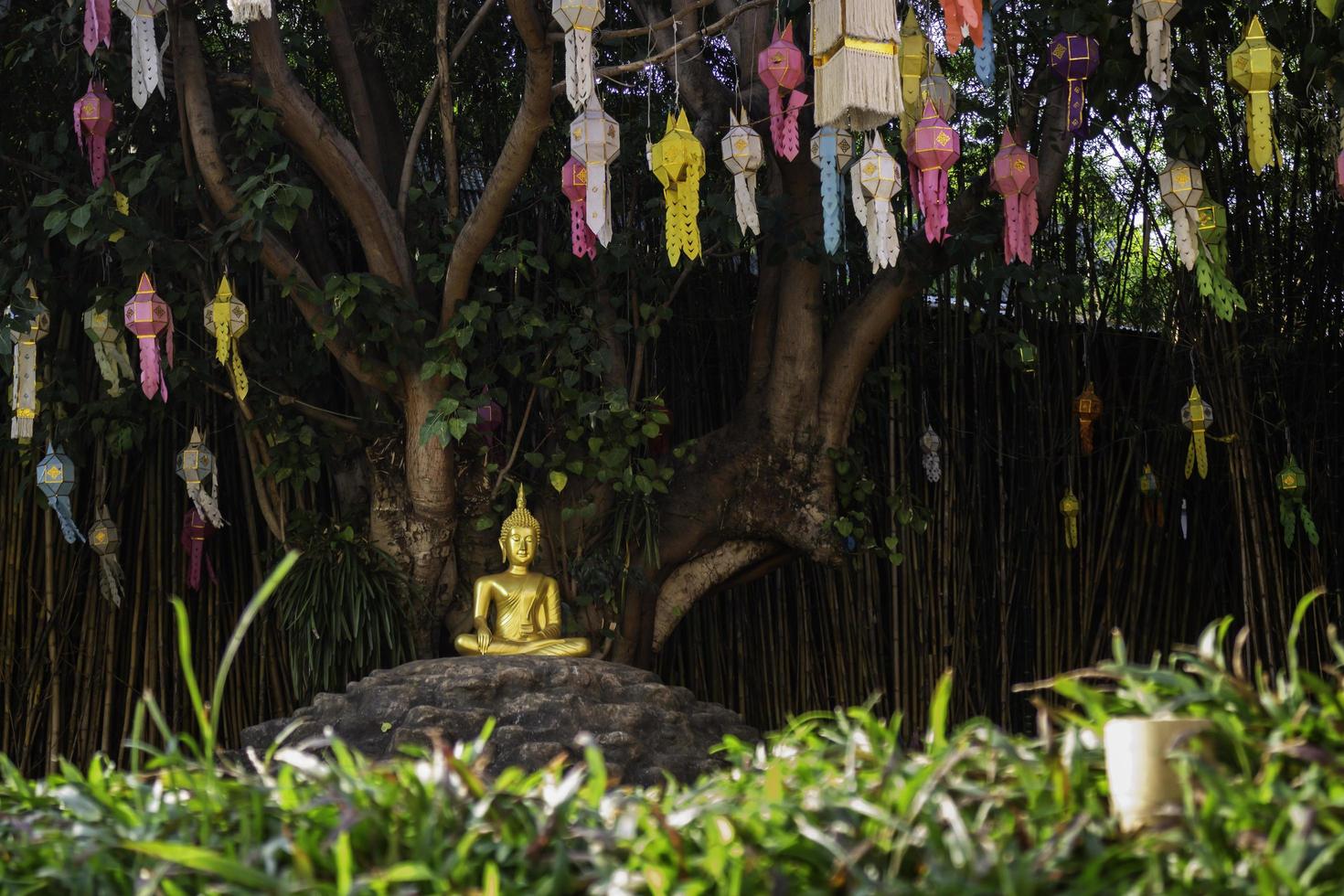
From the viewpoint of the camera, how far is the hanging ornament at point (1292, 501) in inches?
173

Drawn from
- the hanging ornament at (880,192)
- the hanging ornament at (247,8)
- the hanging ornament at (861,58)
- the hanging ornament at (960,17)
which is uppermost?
the hanging ornament at (247,8)

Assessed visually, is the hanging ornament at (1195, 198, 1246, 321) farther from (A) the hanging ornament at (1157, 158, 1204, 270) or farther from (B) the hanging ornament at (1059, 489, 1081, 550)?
(B) the hanging ornament at (1059, 489, 1081, 550)

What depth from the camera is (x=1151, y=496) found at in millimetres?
4684

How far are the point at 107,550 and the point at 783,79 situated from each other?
2.22 m

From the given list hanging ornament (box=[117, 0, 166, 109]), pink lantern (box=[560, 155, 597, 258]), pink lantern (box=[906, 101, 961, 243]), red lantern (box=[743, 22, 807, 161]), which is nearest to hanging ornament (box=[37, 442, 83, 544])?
hanging ornament (box=[117, 0, 166, 109])

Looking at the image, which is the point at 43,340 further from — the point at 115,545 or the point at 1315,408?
the point at 1315,408

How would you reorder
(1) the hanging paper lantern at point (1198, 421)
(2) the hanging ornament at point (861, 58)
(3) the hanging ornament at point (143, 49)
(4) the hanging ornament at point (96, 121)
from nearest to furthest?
1. (2) the hanging ornament at point (861, 58)
2. (3) the hanging ornament at point (143, 49)
3. (4) the hanging ornament at point (96, 121)
4. (1) the hanging paper lantern at point (1198, 421)

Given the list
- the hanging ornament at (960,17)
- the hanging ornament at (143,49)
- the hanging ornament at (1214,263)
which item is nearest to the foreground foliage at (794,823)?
the hanging ornament at (960,17)

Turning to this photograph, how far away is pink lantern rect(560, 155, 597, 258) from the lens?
3250mm

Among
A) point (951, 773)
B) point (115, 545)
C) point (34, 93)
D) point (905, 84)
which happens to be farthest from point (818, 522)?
point (951, 773)

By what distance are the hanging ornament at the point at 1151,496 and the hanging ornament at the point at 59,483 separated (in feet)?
9.90

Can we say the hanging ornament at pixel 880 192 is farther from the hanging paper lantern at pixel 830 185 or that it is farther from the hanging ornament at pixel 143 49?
the hanging ornament at pixel 143 49

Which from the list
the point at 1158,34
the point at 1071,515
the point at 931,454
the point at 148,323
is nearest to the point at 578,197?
the point at 148,323

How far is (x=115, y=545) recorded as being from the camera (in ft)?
13.5
